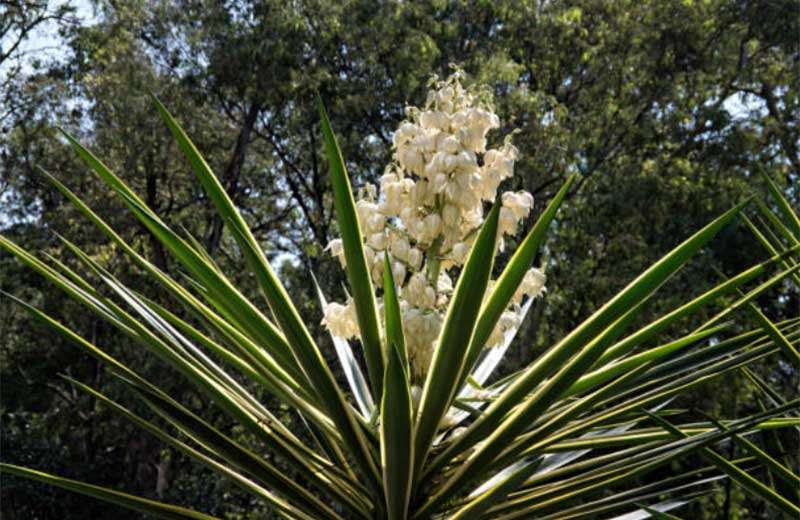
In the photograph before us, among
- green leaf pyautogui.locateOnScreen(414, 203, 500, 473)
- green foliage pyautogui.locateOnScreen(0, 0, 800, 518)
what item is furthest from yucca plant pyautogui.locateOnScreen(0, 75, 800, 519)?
green foliage pyautogui.locateOnScreen(0, 0, 800, 518)

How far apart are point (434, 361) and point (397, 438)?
0.14 m

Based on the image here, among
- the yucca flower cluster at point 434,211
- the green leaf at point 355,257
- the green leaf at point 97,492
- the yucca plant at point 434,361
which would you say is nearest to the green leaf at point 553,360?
the yucca plant at point 434,361

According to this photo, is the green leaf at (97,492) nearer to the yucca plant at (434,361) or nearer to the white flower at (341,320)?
the yucca plant at (434,361)

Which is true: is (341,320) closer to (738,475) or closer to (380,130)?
(738,475)

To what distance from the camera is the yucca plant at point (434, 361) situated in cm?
Result: 145

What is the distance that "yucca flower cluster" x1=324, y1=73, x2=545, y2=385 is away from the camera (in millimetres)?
1926

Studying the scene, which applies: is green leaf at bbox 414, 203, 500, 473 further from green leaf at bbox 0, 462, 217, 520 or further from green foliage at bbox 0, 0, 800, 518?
green foliage at bbox 0, 0, 800, 518

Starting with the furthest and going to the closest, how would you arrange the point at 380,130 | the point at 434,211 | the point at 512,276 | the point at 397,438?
the point at 380,130, the point at 434,211, the point at 512,276, the point at 397,438

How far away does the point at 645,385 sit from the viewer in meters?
1.84

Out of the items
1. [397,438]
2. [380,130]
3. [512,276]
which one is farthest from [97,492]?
[380,130]

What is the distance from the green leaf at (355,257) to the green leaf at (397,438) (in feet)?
0.44

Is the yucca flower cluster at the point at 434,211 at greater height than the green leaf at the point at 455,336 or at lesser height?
greater

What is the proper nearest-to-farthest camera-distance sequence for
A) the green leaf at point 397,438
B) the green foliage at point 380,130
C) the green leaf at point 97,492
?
the green leaf at point 397,438 → the green leaf at point 97,492 → the green foliage at point 380,130

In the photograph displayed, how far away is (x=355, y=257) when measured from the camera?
1512 millimetres
